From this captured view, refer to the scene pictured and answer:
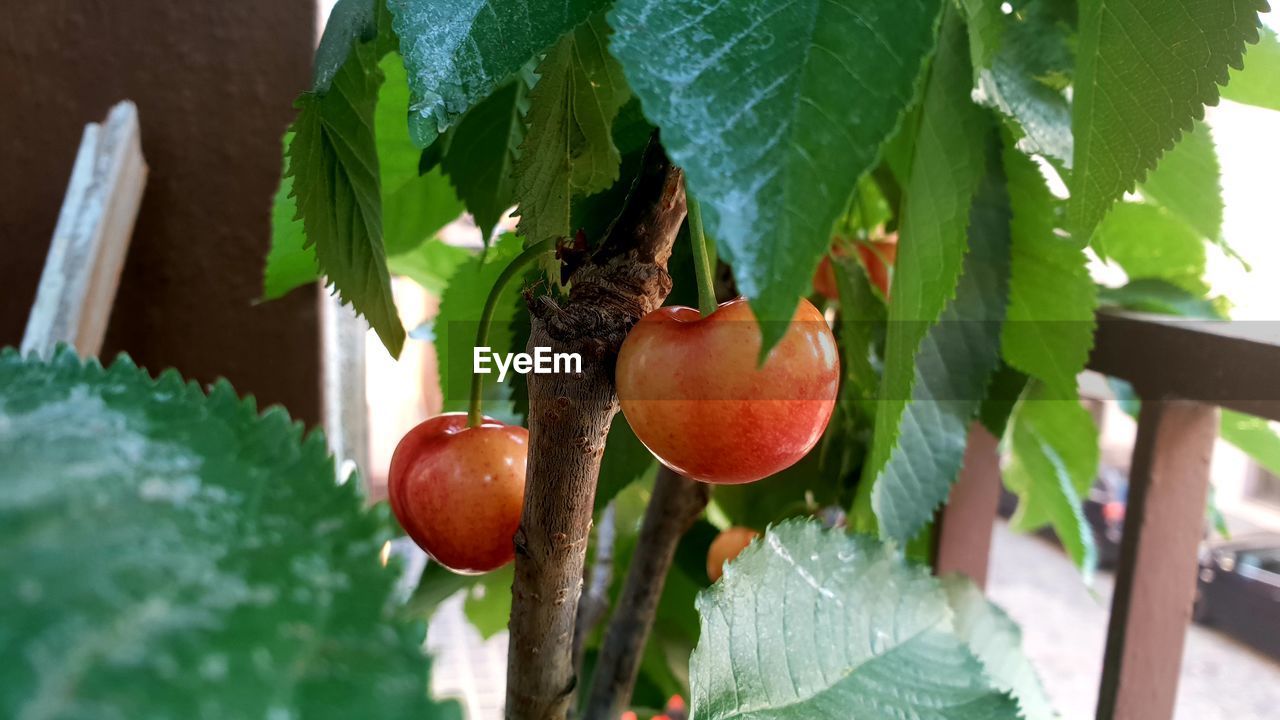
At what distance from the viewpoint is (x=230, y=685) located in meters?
0.07

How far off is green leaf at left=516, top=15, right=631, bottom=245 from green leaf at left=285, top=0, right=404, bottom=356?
3 cm

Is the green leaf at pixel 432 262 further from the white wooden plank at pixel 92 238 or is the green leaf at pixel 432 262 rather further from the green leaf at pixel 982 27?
the green leaf at pixel 982 27

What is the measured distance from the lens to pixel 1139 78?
180mm

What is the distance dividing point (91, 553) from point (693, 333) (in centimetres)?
10

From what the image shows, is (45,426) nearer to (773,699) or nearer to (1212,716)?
(773,699)

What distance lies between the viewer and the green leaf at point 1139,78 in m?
0.17

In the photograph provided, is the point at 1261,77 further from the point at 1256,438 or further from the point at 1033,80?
the point at 1256,438

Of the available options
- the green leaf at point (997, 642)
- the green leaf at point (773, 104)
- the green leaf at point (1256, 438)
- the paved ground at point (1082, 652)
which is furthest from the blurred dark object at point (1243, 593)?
the green leaf at point (773, 104)

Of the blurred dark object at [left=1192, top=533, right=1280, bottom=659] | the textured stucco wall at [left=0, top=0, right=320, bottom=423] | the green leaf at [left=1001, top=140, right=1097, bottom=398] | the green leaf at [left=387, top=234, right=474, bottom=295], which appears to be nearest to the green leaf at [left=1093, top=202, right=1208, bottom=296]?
the green leaf at [left=1001, top=140, right=1097, bottom=398]

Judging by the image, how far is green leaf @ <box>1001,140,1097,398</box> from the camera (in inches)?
11.9

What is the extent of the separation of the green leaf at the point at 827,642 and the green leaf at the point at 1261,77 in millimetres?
214

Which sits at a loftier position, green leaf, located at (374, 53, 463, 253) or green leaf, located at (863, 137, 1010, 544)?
green leaf, located at (374, 53, 463, 253)

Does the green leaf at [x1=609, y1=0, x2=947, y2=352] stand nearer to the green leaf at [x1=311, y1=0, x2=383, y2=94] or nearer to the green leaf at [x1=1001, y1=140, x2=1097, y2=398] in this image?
the green leaf at [x1=311, y1=0, x2=383, y2=94]

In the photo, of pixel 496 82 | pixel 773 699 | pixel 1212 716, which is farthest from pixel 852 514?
pixel 1212 716
